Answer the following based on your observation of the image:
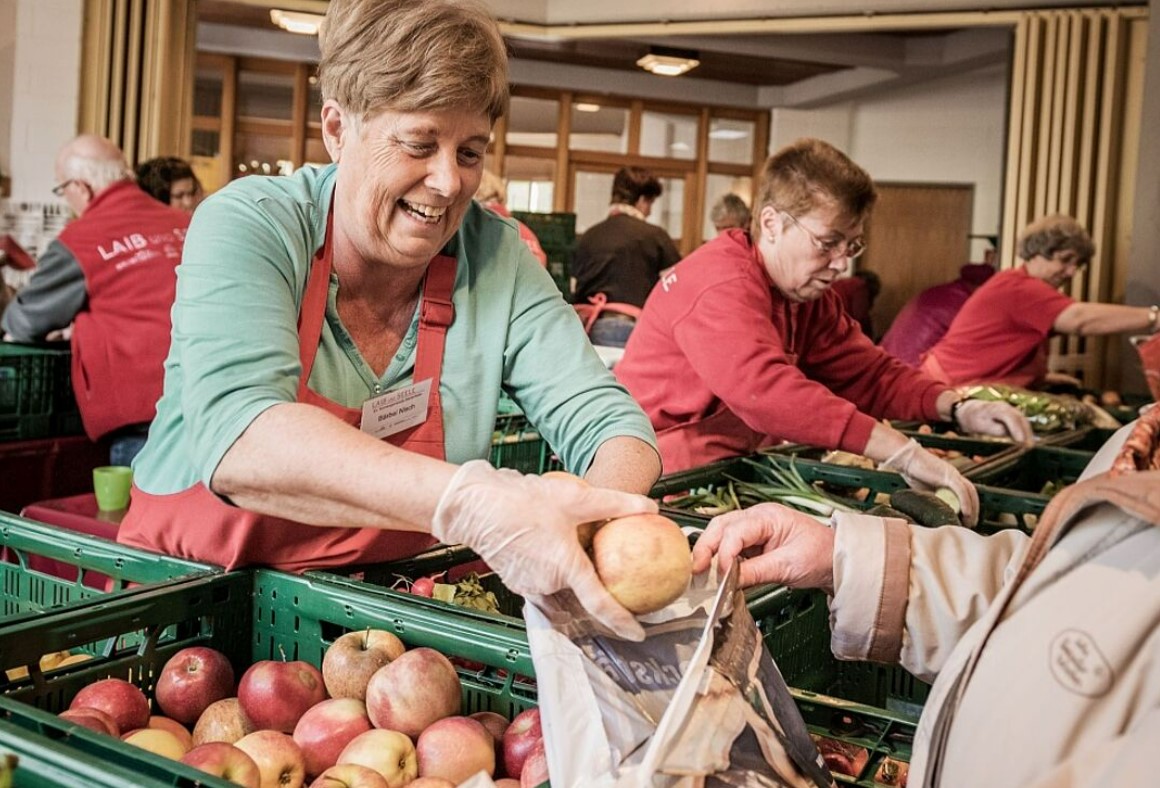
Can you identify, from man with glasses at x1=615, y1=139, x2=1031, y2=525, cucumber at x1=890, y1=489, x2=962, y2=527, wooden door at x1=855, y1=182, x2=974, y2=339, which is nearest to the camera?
cucumber at x1=890, y1=489, x2=962, y2=527

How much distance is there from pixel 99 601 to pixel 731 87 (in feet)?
38.5

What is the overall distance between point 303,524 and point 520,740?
1.67 feet

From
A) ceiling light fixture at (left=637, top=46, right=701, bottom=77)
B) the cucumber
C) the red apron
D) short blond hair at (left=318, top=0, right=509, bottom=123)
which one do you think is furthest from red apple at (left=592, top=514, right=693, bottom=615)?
ceiling light fixture at (left=637, top=46, right=701, bottom=77)

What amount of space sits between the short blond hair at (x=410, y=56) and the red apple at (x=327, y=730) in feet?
2.64

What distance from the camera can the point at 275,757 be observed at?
1332 mm

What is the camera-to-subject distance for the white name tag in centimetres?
174

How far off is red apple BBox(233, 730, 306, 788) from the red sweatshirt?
166cm

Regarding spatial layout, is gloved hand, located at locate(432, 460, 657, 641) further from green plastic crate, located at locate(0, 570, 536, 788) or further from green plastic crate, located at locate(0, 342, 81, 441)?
green plastic crate, located at locate(0, 342, 81, 441)

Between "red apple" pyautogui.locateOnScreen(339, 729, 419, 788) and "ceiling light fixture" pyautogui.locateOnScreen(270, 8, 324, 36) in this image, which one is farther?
"ceiling light fixture" pyautogui.locateOnScreen(270, 8, 324, 36)

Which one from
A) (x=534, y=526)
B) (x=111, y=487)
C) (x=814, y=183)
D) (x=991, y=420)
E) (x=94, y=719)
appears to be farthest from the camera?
(x=991, y=420)

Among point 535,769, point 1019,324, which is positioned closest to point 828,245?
point 535,769

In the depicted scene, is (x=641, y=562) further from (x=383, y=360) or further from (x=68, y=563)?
(x=68, y=563)

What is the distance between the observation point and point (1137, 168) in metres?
7.45

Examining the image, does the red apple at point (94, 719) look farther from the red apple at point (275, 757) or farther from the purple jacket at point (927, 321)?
the purple jacket at point (927, 321)
